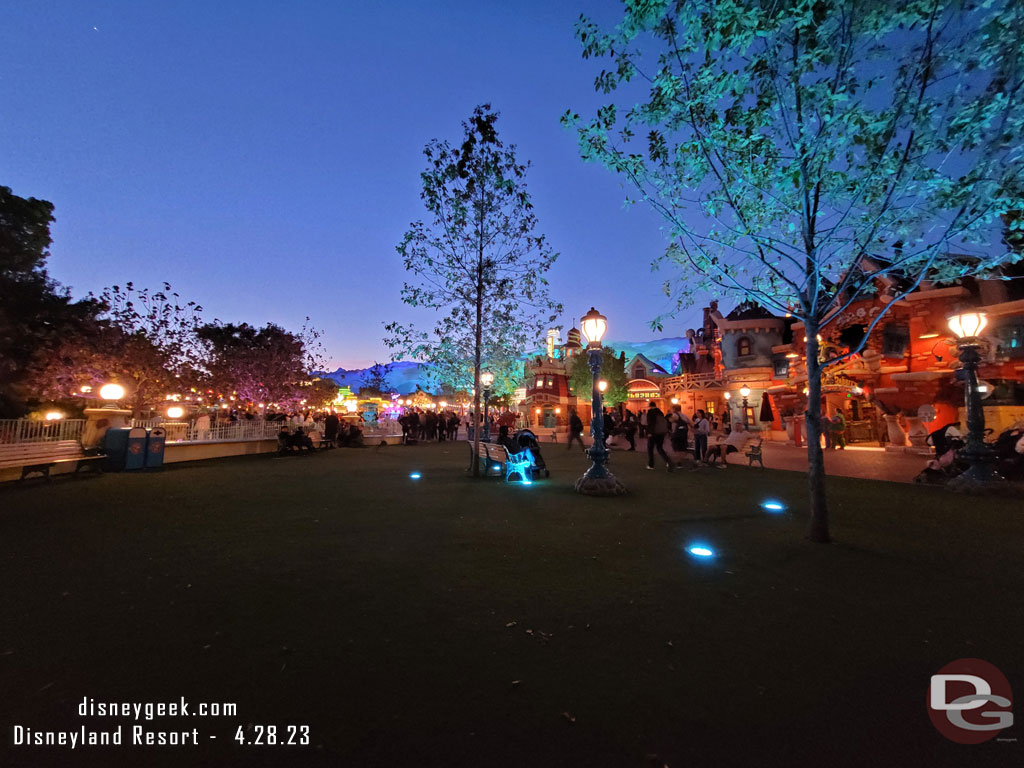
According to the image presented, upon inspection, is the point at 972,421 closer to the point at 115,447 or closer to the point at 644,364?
the point at 115,447

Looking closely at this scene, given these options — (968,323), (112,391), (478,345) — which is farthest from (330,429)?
(968,323)

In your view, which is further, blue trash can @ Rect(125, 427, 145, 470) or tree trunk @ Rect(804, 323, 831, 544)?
blue trash can @ Rect(125, 427, 145, 470)

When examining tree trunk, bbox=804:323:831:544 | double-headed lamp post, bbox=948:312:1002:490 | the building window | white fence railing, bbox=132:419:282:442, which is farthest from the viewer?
the building window

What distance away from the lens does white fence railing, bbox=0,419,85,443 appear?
1048 cm

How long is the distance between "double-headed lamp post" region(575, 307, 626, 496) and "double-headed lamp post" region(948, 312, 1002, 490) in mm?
6851

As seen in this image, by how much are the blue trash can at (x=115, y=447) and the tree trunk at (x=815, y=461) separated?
16.8 metres

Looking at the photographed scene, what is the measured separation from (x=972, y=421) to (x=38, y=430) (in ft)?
69.2

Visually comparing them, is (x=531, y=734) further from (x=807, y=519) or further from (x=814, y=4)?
(x=814, y=4)

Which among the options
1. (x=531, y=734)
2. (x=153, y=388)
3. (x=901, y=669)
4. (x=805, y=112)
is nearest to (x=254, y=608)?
(x=531, y=734)

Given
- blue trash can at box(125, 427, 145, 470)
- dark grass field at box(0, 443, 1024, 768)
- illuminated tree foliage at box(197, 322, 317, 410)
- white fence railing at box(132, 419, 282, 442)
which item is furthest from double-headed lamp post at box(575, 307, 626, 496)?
illuminated tree foliage at box(197, 322, 317, 410)

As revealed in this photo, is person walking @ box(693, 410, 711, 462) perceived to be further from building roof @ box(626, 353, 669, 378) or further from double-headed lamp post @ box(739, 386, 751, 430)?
building roof @ box(626, 353, 669, 378)

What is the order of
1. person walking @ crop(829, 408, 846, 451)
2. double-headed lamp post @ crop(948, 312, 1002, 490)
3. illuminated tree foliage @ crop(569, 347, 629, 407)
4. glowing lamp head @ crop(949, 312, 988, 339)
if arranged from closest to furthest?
double-headed lamp post @ crop(948, 312, 1002, 490) → glowing lamp head @ crop(949, 312, 988, 339) → person walking @ crop(829, 408, 846, 451) → illuminated tree foliage @ crop(569, 347, 629, 407)

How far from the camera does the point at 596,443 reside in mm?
9430

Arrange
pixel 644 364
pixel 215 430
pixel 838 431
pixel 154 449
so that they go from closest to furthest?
pixel 154 449 → pixel 215 430 → pixel 838 431 → pixel 644 364
